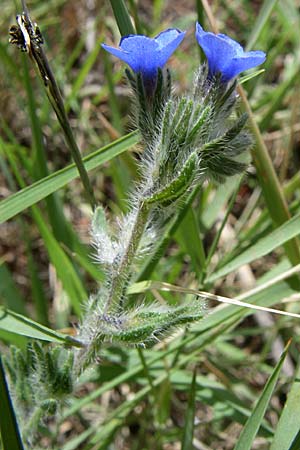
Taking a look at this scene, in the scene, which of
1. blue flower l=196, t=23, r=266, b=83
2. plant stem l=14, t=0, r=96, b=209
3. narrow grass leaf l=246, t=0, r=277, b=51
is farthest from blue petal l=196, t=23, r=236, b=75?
narrow grass leaf l=246, t=0, r=277, b=51

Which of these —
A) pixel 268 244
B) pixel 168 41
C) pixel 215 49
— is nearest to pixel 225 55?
pixel 215 49

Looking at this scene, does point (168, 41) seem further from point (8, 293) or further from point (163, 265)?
point (163, 265)

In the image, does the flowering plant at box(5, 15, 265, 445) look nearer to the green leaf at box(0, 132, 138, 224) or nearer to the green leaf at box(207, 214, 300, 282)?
the green leaf at box(0, 132, 138, 224)

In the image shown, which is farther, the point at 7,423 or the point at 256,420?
the point at 256,420

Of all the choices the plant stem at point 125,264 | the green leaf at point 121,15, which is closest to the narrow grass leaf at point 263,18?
the green leaf at point 121,15

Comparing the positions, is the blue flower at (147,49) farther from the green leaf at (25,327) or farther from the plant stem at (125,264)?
the green leaf at (25,327)

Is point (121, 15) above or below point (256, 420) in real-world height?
above

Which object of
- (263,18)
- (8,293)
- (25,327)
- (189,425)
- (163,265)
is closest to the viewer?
(25,327)

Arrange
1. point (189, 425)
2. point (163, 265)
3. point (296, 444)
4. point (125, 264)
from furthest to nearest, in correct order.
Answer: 1. point (163, 265)
2. point (189, 425)
3. point (125, 264)
4. point (296, 444)
